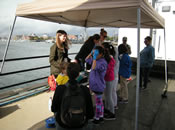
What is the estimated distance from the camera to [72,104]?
135cm

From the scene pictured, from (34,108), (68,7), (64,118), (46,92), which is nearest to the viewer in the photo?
(64,118)

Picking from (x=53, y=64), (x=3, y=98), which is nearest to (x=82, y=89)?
(x=53, y=64)

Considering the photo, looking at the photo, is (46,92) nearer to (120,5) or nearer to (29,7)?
(29,7)

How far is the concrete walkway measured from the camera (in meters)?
2.64

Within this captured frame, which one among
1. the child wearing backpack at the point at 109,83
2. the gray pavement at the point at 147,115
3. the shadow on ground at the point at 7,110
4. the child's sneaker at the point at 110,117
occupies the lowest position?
the gray pavement at the point at 147,115

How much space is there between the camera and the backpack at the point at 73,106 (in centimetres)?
135

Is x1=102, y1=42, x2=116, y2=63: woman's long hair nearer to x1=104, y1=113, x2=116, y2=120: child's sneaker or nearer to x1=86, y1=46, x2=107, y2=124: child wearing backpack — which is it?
x1=86, y1=46, x2=107, y2=124: child wearing backpack

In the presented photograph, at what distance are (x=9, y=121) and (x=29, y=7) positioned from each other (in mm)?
2172

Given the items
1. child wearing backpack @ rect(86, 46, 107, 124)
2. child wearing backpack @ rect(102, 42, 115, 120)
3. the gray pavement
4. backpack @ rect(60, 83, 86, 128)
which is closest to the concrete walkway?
the gray pavement

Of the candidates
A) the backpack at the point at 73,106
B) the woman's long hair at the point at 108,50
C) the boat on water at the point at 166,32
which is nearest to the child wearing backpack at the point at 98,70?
the woman's long hair at the point at 108,50

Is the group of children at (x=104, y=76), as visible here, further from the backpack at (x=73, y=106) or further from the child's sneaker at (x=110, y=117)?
the backpack at (x=73, y=106)

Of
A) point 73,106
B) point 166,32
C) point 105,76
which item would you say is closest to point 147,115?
point 105,76

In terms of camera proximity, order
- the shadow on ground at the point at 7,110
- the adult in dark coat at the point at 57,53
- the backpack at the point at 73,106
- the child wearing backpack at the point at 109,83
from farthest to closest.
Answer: the shadow on ground at the point at 7,110 < the child wearing backpack at the point at 109,83 < the adult in dark coat at the point at 57,53 < the backpack at the point at 73,106

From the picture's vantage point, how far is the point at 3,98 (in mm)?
3469
